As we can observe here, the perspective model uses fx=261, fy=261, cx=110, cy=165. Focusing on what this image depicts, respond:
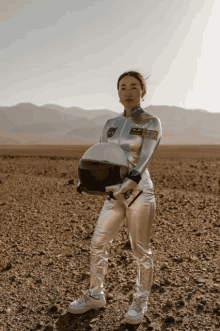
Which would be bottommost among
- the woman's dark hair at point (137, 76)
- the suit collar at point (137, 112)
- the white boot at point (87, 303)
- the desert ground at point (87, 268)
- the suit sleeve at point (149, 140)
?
the desert ground at point (87, 268)

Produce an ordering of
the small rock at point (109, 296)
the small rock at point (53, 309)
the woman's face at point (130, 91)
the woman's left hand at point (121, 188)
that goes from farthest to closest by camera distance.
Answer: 1. the small rock at point (109, 296)
2. the small rock at point (53, 309)
3. the woman's face at point (130, 91)
4. the woman's left hand at point (121, 188)

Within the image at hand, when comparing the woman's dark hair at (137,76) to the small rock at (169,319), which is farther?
the small rock at (169,319)

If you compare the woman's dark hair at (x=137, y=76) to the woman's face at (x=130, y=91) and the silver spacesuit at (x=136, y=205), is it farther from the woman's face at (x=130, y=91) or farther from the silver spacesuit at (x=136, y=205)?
the silver spacesuit at (x=136, y=205)

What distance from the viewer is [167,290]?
311cm

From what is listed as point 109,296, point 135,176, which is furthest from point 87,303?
point 135,176

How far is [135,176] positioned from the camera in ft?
6.99

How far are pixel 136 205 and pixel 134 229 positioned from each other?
9.2 inches

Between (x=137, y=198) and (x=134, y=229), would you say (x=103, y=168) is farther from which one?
(x=134, y=229)

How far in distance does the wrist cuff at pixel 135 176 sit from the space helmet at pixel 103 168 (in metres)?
0.07

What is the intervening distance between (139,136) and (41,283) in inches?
91.5

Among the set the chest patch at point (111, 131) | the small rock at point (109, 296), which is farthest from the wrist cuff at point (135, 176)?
the small rock at point (109, 296)

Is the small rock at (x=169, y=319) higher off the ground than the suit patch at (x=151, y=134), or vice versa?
the suit patch at (x=151, y=134)

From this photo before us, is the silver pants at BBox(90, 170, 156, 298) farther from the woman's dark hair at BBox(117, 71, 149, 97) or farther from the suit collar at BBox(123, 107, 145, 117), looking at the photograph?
the woman's dark hair at BBox(117, 71, 149, 97)

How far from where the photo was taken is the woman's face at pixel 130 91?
2372 millimetres
